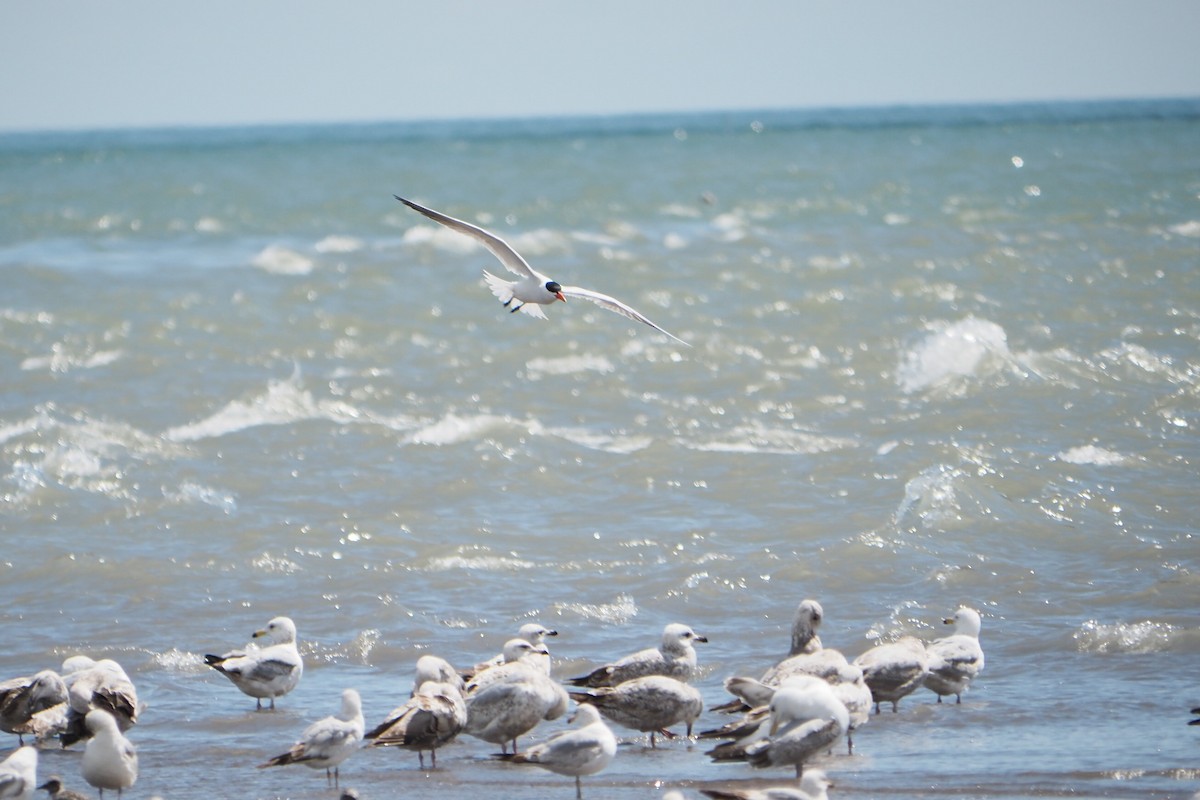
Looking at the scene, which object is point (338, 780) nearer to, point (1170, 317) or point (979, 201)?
point (1170, 317)

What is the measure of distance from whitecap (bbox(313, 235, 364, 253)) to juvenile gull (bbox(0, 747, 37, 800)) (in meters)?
20.6

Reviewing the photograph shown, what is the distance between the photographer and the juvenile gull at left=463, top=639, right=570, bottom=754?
24.4ft

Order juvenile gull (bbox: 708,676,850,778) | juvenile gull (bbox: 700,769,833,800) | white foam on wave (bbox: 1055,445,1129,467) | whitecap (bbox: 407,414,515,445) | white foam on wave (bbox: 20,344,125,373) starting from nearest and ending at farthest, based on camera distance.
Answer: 1. juvenile gull (bbox: 700,769,833,800)
2. juvenile gull (bbox: 708,676,850,778)
3. white foam on wave (bbox: 1055,445,1129,467)
4. whitecap (bbox: 407,414,515,445)
5. white foam on wave (bbox: 20,344,125,373)

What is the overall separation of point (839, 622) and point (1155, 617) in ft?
6.16

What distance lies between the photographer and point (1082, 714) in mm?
7754

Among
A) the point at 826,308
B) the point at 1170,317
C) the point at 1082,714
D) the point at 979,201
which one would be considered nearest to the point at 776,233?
the point at 979,201

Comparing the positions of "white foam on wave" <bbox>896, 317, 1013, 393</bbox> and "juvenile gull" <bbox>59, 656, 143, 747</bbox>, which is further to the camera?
"white foam on wave" <bbox>896, 317, 1013, 393</bbox>

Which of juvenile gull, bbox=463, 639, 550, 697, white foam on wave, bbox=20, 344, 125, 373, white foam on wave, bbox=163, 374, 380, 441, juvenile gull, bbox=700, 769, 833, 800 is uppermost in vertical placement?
white foam on wave, bbox=20, 344, 125, 373

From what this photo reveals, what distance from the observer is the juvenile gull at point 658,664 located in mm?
8055

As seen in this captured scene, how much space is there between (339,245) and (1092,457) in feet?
56.5

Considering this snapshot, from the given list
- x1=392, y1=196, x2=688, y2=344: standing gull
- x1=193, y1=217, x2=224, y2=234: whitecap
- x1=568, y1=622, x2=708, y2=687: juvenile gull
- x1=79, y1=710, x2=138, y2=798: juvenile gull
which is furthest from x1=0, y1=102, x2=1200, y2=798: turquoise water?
x1=193, y1=217, x2=224, y2=234: whitecap

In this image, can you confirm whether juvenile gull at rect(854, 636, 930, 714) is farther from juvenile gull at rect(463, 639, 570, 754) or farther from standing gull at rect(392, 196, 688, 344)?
standing gull at rect(392, 196, 688, 344)

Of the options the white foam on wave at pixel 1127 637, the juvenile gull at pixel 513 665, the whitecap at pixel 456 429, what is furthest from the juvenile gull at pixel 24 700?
the whitecap at pixel 456 429

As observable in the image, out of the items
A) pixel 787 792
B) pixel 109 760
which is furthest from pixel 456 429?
pixel 787 792
